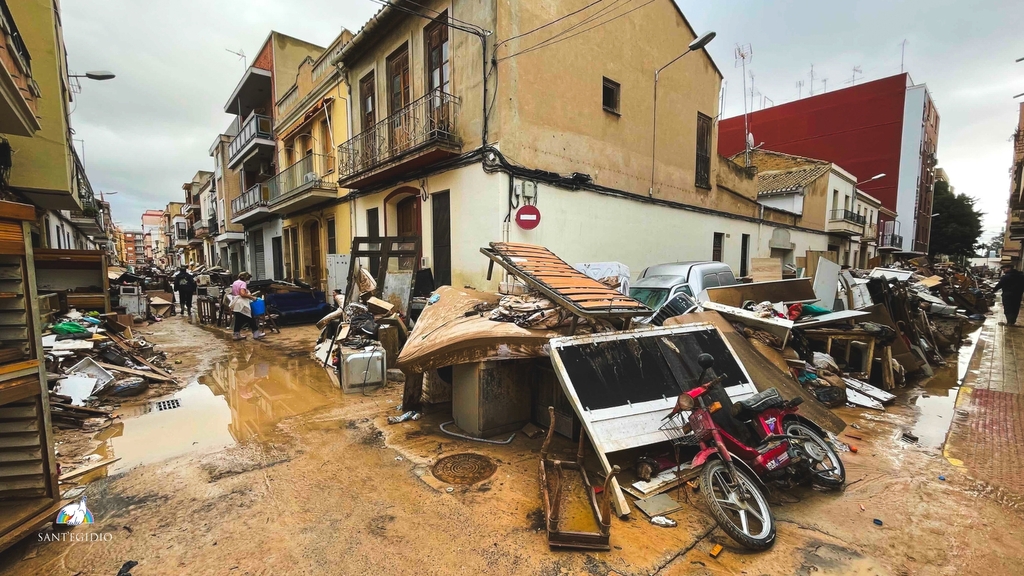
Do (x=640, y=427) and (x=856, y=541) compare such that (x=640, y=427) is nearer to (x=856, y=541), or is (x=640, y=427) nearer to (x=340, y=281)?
(x=856, y=541)

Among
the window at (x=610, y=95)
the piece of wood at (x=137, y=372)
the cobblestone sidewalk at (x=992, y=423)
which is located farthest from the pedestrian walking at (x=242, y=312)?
the cobblestone sidewalk at (x=992, y=423)

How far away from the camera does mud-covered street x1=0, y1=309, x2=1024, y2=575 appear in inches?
97.8

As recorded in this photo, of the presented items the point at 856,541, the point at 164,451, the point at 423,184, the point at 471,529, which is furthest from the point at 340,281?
the point at 856,541

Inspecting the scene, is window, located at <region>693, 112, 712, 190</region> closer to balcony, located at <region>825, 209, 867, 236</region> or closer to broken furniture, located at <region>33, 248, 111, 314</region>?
balcony, located at <region>825, 209, 867, 236</region>

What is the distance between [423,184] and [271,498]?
7575mm

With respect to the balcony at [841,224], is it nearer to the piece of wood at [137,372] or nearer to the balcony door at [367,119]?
the balcony door at [367,119]

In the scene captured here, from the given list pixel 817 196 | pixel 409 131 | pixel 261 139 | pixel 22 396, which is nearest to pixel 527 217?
pixel 409 131

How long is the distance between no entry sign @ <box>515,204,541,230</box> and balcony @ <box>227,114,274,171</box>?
14.6m

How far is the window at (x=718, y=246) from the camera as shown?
13.3 m

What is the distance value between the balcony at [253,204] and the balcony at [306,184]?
159 centimetres

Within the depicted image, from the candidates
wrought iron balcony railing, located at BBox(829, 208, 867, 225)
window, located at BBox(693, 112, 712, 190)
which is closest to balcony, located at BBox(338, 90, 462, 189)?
window, located at BBox(693, 112, 712, 190)

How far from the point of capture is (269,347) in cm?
883

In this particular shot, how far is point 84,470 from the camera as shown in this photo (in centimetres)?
357

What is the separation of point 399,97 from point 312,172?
5.09m
